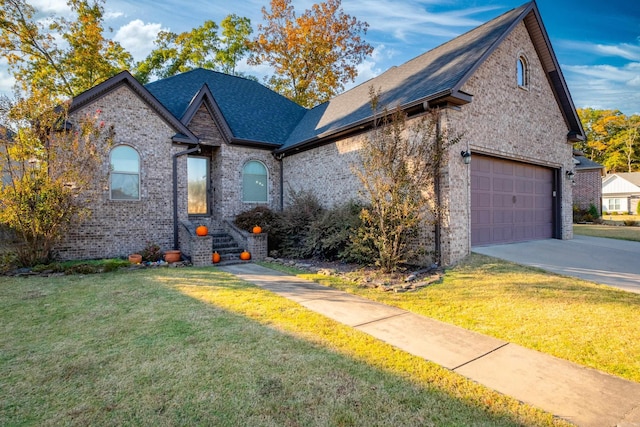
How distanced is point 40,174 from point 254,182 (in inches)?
259

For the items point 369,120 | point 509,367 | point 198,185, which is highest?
point 369,120

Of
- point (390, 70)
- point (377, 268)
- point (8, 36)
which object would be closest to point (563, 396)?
point (377, 268)

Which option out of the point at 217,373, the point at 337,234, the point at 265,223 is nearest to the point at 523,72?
the point at 337,234

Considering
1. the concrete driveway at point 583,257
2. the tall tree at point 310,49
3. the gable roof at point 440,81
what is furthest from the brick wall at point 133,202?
the tall tree at point 310,49

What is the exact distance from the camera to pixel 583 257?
8.93 meters


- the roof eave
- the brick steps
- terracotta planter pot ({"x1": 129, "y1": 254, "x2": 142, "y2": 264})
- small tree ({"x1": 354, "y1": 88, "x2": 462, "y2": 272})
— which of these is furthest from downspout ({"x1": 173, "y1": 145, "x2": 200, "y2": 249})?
small tree ({"x1": 354, "y1": 88, "x2": 462, "y2": 272})

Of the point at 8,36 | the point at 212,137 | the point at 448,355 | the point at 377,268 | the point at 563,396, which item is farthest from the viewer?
the point at 8,36

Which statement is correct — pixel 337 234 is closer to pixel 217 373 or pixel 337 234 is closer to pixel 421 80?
pixel 421 80

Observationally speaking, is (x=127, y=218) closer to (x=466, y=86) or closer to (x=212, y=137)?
(x=212, y=137)

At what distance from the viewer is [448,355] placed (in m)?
3.50

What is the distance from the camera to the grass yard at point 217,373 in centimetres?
248

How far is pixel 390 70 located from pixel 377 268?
30.0 feet

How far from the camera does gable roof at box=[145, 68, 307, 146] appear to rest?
11.9 meters

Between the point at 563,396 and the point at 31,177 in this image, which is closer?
the point at 563,396
